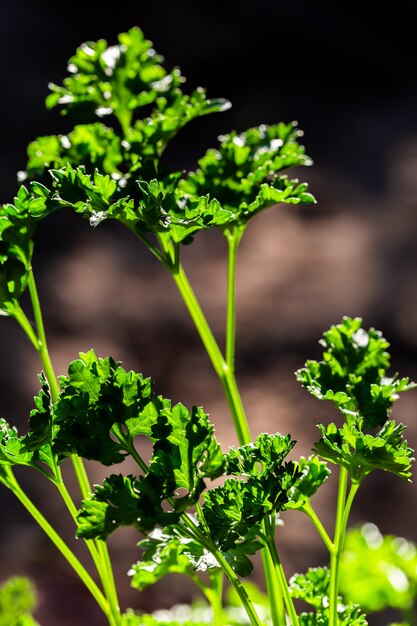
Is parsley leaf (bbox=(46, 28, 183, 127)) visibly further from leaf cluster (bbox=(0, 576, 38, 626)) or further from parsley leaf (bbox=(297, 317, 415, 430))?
A: leaf cluster (bbox=(0, 576, 38, 626))

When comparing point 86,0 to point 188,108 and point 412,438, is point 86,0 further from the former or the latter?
point 188,108

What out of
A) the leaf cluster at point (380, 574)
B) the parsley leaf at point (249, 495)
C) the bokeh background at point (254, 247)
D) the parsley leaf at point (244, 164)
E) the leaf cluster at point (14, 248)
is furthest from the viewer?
the bokeh background at point (254, 247)

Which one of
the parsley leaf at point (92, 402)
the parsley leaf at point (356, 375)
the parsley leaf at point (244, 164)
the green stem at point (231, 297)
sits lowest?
the parsley leaf at point (92, 402)

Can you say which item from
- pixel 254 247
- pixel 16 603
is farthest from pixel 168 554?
pixel 254 247

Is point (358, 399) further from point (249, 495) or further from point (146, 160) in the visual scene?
point (146, 160)

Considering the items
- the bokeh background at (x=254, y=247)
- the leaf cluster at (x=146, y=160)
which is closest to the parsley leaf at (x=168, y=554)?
the leaf cluster at (x=146, y=160)

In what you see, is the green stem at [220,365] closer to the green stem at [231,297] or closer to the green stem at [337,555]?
→ the green stem at [231,297]

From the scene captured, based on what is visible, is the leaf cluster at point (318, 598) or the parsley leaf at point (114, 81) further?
the parsley leaf at point (114, 81)

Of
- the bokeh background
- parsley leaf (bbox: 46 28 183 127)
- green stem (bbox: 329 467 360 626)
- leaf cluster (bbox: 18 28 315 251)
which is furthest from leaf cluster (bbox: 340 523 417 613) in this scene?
the bokeh background

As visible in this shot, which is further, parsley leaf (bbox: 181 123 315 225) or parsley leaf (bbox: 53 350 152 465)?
parsley leaf (bbox: 181 123 315 225)
